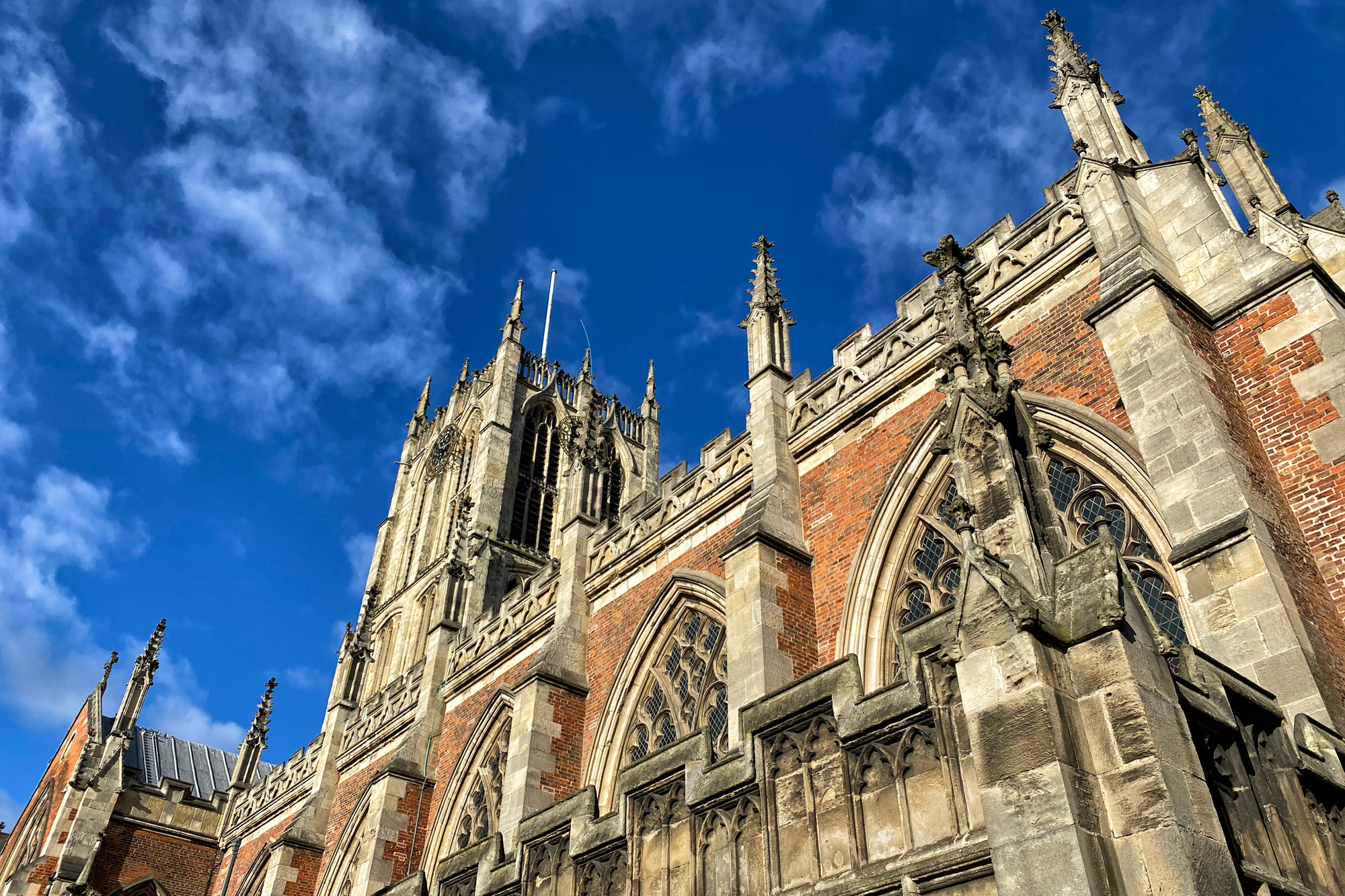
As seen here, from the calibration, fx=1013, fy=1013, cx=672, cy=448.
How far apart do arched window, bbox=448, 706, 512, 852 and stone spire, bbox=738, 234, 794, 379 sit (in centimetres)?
765

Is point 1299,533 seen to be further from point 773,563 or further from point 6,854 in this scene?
point 6,854

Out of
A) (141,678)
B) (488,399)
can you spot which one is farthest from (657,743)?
(488,399)

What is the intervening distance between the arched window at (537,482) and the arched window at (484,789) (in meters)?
28.0

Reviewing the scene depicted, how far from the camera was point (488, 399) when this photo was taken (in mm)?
52219

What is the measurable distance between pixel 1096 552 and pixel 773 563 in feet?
23.7

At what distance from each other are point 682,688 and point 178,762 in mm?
28431

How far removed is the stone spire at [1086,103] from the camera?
38.6ft

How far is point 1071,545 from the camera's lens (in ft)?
33.0

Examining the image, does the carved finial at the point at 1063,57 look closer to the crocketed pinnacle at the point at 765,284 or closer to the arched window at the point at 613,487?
the crocketed pinnacle at the point at 765,284

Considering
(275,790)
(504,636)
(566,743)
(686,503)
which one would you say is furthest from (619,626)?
(275,790)

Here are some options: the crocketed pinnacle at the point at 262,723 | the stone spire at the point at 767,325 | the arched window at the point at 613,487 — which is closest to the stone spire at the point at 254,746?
the crocketed pinnacle at the point at 262,723

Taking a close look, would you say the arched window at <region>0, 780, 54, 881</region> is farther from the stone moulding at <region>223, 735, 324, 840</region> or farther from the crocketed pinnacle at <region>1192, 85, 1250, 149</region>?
the crocketed pinnacle at <region>1192, 85, 1250, 149</region>

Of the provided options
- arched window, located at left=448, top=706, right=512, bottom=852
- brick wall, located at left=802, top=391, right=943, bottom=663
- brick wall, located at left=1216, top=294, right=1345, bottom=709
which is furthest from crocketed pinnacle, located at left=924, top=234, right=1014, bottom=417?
arched window, located at left=448, top=706, right=512, bottom=852

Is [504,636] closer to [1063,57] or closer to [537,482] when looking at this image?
[1063,57]
